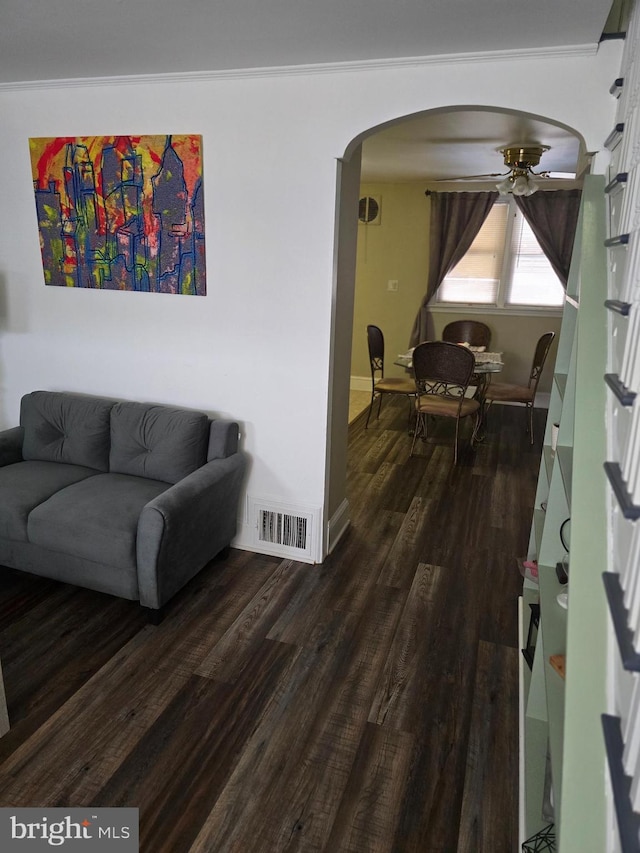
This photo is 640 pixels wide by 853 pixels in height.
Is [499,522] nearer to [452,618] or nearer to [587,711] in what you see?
[452,618]

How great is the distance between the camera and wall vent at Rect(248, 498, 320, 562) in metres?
3.31

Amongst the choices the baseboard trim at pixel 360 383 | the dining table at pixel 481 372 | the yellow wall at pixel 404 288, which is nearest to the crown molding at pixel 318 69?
the dining table at pixel 481 372

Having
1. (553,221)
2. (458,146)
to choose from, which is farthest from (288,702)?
(553,221)

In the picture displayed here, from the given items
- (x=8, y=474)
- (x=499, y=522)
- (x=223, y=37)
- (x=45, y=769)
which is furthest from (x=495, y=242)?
(x=45, y=769)

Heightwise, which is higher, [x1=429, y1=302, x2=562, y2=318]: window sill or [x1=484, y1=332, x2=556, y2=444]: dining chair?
[x1=429, y1=302, x2=562, y2=318]: window sill

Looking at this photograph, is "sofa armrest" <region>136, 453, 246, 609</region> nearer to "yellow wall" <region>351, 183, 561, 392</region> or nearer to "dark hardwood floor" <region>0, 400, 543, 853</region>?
"dark hardwood floor" <region>0, 400, 543, 853</region>

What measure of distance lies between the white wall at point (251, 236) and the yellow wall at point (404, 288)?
12.7 feet

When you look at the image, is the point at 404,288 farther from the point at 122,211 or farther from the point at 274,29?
the point at 274,29

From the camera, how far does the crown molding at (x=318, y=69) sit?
2.42m

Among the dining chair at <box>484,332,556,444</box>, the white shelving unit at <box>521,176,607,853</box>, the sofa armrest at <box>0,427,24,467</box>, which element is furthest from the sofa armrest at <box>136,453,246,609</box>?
the dining chair at <box>484,332,556,444</box>

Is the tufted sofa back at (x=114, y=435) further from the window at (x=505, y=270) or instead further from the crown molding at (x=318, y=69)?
the window at (x=505, y=270)

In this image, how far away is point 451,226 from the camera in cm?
667

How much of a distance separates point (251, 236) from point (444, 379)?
2.40 metres

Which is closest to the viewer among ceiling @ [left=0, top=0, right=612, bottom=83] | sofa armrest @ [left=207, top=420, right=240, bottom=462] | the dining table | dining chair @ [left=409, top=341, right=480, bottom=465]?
ceiling @ [left=0, top=0, right=612, bottom=83]
